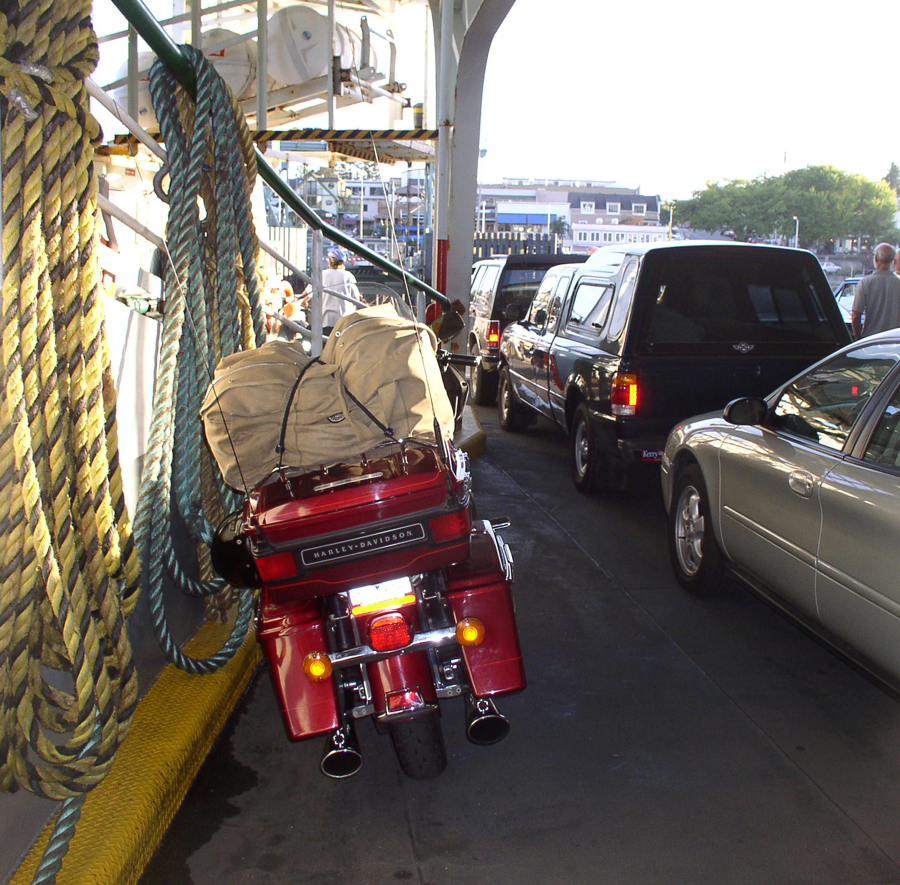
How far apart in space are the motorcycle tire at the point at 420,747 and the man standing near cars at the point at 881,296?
8.08 metres

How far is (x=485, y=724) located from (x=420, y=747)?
0.31 meters

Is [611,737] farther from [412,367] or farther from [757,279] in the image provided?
[757,279]

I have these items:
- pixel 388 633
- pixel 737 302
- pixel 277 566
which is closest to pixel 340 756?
pixel 388 633

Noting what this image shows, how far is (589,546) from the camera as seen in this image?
19.8ft

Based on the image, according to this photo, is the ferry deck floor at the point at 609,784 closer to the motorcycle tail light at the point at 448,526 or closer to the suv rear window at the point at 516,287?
the motorcycle tail light at the point at 448,526

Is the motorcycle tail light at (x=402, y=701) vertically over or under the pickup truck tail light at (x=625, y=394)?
under

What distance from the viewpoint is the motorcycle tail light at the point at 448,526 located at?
280 cm

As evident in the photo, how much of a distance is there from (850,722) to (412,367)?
7.96 feet

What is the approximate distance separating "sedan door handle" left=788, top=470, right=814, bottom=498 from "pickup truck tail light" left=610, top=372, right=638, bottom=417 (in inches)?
98.7

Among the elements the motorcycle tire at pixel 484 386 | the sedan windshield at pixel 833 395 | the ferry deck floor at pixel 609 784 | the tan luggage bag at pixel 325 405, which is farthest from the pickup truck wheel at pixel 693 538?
the motorcycle tire at pixel 484 386

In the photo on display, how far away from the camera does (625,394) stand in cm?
643

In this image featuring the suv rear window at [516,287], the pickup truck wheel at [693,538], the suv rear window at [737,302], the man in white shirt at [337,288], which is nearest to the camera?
the pickup truck wheel at [693,538]

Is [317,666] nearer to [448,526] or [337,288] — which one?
[448,526]

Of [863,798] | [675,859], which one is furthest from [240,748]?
[863,798]
